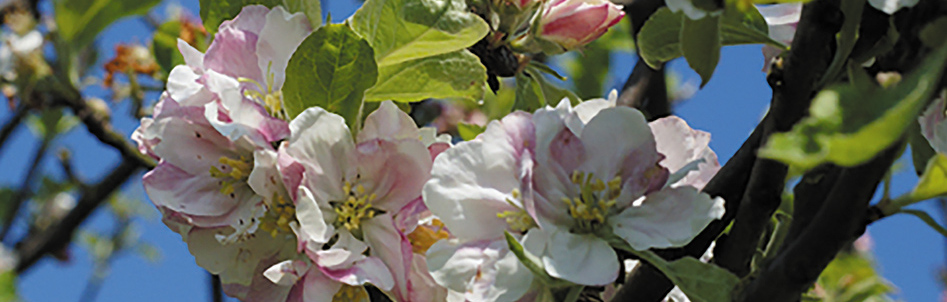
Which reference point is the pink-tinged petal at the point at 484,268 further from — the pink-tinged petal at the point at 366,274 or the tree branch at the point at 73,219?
the tree branch at the point at 73,219

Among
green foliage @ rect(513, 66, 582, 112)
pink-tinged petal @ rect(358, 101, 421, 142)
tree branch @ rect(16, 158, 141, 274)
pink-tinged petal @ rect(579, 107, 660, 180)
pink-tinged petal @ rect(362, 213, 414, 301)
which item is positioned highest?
pink-tinged petal @ rect(579, 107, 660, 180)

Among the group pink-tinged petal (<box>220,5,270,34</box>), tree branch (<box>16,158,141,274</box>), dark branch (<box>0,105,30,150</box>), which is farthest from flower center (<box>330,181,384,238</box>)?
dark branch (<box>0,105,30,150</box>)

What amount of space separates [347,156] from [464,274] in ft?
0.68

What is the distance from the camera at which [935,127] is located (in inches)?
29.4

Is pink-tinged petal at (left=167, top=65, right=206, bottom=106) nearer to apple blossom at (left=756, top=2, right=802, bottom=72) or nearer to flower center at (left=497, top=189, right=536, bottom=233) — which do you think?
flower center at (left=497, top=189, right=536, bottom=233)

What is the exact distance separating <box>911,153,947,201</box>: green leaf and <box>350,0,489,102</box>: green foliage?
47 cm


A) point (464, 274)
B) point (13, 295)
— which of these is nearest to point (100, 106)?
point (13, 295)

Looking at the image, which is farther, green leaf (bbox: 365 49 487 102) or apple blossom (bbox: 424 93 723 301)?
green leaf (bbox: 365 49 487 102)

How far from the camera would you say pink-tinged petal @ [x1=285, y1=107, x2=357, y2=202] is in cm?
89

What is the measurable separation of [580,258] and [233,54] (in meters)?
0.46

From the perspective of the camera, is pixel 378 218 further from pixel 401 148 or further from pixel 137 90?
pixel 137 90

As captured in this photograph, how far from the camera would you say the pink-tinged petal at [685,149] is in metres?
0.89

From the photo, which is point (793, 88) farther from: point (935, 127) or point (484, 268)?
point (484, 268)

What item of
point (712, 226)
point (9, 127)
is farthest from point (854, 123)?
point (9, 127)
